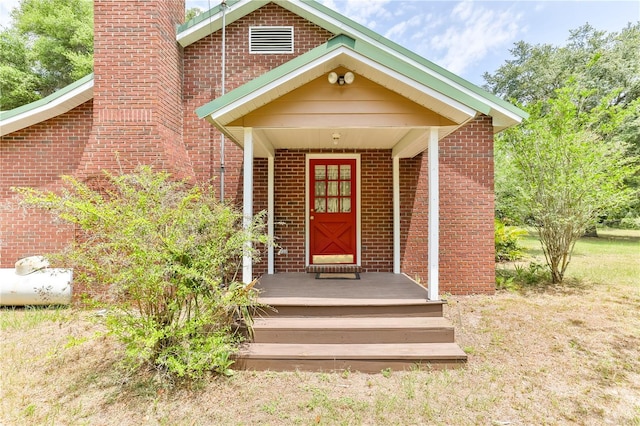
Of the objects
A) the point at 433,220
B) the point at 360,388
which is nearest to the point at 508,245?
the point at 433,220

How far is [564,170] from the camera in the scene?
6.51 metres

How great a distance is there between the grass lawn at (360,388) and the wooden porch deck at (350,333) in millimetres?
140

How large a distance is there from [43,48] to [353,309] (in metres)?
20.2

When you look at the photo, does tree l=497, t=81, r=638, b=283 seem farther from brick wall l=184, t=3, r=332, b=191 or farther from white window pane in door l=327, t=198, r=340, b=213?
brick wall l=184, t=3, r=332, b=191

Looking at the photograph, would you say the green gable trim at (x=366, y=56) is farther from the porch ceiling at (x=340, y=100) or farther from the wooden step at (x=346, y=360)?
the wooden step at (x=346, y=360)

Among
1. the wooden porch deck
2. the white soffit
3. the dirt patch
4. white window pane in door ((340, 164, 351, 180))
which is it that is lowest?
the dirt patch

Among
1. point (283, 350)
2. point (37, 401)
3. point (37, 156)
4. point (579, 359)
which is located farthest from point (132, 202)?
point (579, 359)

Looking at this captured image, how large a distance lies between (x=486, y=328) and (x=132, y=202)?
512 cm

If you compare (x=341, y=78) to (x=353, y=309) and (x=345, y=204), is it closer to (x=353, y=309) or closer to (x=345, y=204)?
(x=345, y=204)

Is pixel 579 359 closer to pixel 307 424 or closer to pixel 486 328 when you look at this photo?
pixel 486 328

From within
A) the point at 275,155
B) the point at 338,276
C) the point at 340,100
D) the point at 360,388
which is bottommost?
the point at 360,388

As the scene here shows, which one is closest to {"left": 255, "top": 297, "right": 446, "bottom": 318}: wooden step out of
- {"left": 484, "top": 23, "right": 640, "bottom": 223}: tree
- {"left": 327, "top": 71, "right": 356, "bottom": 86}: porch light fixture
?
{"left": 327, "top": 71, "right": 356, "bottom": 86}: porch light fixture

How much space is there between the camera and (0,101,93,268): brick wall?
6.26 m

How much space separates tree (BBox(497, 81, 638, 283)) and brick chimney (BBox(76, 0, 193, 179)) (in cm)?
742
